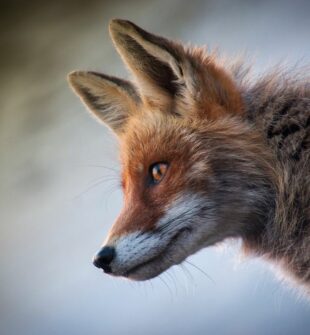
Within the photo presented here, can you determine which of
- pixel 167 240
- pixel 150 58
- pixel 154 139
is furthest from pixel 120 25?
pixel 167 240

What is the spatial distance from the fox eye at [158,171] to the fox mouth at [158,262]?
4.7 inches

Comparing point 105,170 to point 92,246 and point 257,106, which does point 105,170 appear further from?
point 257,106

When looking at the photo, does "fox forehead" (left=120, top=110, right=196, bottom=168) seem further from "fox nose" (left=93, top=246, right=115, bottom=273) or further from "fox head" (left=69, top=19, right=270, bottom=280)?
"fox nose" (left=93, top=246, right=115, bottom=273)

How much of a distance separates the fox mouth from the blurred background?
0.19 metres

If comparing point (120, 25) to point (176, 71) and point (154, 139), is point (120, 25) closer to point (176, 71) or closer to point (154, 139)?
point (176, 71)

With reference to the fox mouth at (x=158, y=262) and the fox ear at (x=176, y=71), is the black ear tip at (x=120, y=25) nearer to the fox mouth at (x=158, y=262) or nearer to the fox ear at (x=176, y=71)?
A: the fox ear at (x=176, y=71)

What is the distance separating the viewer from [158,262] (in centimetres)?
124

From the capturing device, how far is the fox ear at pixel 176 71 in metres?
1.23

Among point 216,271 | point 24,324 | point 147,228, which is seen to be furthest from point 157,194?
point 24,324

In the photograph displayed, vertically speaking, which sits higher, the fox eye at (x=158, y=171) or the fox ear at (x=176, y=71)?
the fox ear at (x=176, y=71)

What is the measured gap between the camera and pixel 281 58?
146cm

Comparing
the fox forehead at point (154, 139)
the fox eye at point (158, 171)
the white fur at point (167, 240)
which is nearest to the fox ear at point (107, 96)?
the fox forehead at point (154, 139)

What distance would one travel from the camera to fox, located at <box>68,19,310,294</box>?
1.22m

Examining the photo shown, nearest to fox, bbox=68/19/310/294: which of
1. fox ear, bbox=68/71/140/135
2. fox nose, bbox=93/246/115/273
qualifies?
fox nose, bbox=93/246/115/273
